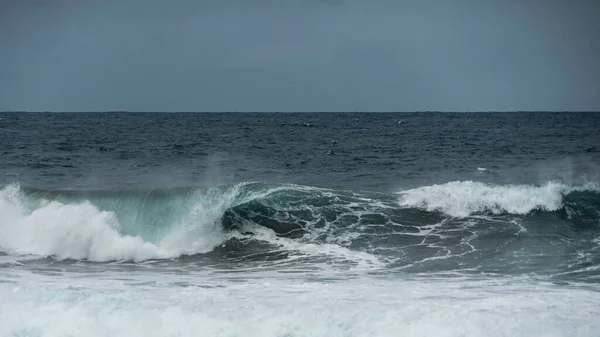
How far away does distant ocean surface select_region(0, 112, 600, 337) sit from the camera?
→ 29.8 ft

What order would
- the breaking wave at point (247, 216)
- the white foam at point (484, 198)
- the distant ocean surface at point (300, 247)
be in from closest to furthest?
the distant ocean surface at point (300, 247), the breaking wave at point (247, 216), the white foam at point (484, 198)

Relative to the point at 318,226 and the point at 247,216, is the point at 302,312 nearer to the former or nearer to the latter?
the point at 318,226

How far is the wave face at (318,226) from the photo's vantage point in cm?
1420

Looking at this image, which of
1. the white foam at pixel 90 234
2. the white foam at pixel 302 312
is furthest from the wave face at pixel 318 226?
the white foam at pixel 302 312

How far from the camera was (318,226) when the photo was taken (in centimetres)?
1623

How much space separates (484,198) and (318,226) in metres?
4.46

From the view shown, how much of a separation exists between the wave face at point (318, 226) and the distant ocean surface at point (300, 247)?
0.17ft

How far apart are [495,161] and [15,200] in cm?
1768

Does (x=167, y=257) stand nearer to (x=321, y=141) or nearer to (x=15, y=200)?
(x=15, y=200)

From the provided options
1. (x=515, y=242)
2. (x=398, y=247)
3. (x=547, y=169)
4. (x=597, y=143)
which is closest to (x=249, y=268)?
(x=398, y=247)

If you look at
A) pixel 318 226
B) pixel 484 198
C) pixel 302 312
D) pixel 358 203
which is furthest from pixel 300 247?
pixel 302 312

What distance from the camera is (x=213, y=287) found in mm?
11430

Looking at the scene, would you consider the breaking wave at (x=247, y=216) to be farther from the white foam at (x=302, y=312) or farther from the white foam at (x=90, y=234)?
the white foam at (x=302, y=312)

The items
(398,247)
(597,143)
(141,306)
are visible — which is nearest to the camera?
(141,306)
